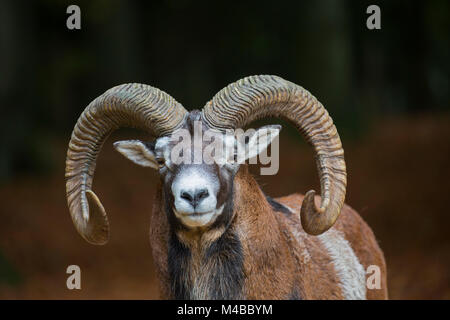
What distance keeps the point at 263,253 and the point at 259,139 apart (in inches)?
46.0

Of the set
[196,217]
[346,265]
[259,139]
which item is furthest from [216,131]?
[346,265]

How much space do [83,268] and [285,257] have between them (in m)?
9.79

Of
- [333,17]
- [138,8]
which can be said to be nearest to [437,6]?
[333,17]

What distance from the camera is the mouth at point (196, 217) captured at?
6488mm

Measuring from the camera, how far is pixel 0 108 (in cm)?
2131

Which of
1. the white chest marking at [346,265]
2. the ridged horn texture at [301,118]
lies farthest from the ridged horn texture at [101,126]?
the white chest marking at [346,265]

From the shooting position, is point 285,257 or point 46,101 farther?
point 46,101

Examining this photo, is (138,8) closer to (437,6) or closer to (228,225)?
(437,6)

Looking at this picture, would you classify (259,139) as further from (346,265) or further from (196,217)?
(346,265)

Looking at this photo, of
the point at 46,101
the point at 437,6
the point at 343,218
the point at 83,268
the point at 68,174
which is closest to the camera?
the point at 68,174

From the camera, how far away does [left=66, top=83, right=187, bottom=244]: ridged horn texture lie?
716 centimetres

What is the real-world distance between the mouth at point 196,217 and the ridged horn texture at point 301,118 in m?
0.97

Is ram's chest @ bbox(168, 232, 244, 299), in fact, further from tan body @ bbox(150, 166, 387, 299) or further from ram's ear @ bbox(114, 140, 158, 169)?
ram's ear @ bbox(114, 140, 158, 169)

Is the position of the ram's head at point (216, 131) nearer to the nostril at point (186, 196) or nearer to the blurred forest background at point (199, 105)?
the nostril at point (186, 196)
